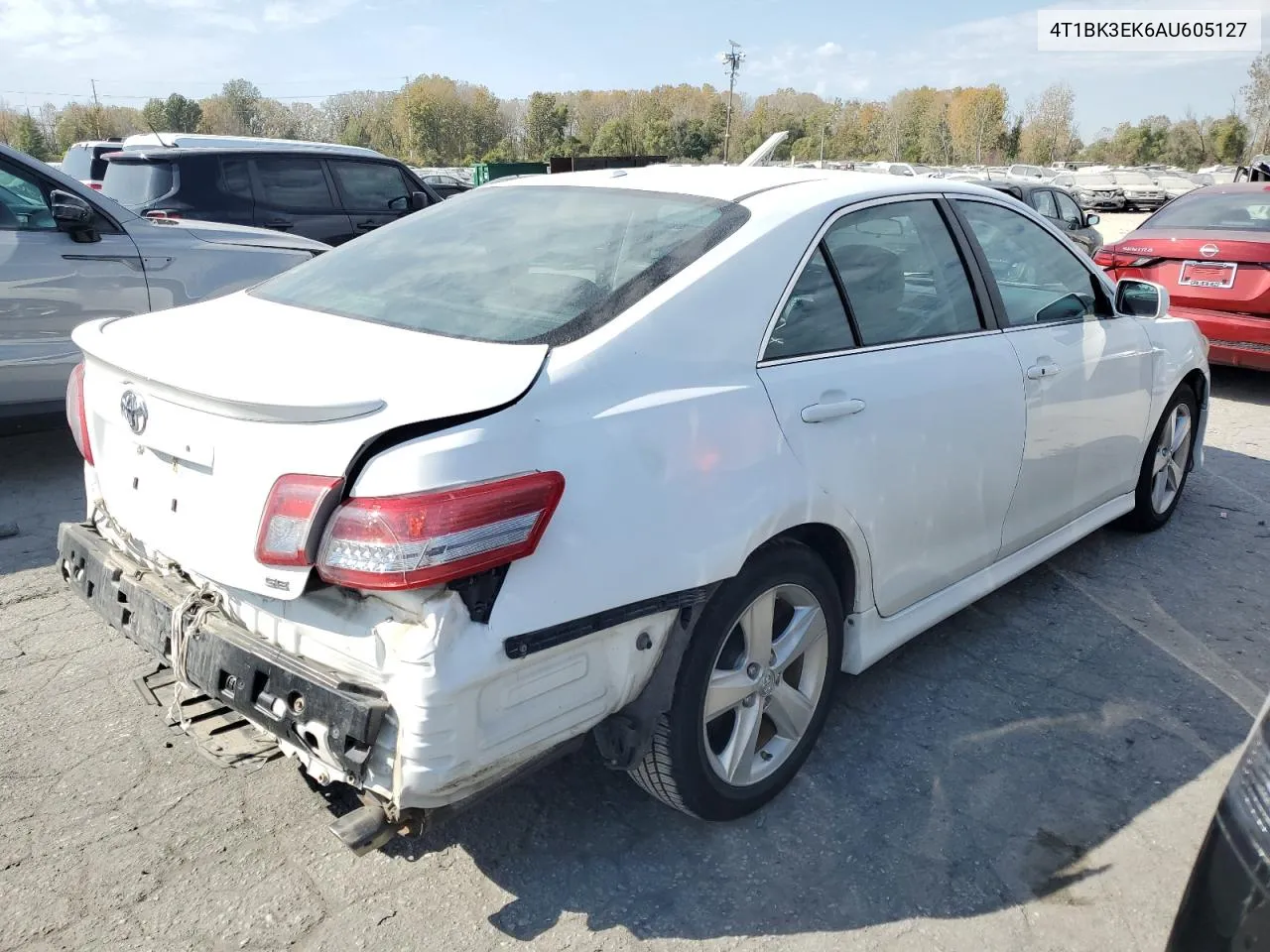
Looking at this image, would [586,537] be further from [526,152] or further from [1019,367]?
[526,152]

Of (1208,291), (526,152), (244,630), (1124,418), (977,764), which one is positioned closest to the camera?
(244,630)

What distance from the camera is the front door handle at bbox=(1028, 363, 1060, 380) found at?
3.36 m

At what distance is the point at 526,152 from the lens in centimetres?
9044

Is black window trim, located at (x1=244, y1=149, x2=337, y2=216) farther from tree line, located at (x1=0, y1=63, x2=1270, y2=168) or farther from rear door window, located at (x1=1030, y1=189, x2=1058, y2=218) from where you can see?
tree line, located at (x1=0, y1=63, x2=1270, y2=168)

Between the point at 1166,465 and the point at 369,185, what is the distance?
7.31 meters

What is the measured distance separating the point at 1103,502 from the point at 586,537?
9.87 ft

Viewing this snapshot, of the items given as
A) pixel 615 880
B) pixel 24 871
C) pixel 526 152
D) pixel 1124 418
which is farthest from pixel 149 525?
pixel 526 152

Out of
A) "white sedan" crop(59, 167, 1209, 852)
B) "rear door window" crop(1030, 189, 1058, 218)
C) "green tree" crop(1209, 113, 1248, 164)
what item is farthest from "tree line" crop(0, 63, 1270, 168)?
"white sedan" crop(59, 167, 1209, 852)

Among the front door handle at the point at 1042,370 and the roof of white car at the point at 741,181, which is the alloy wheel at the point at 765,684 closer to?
the roof of white car at the point at 741,181

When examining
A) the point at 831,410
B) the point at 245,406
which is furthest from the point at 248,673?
the point at 831,410

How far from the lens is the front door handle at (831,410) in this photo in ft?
8.23

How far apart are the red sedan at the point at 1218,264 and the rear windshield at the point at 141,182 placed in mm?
7696

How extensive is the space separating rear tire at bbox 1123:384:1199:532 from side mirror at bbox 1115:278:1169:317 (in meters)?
0.55

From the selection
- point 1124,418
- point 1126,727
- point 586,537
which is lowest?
point 1126,727
